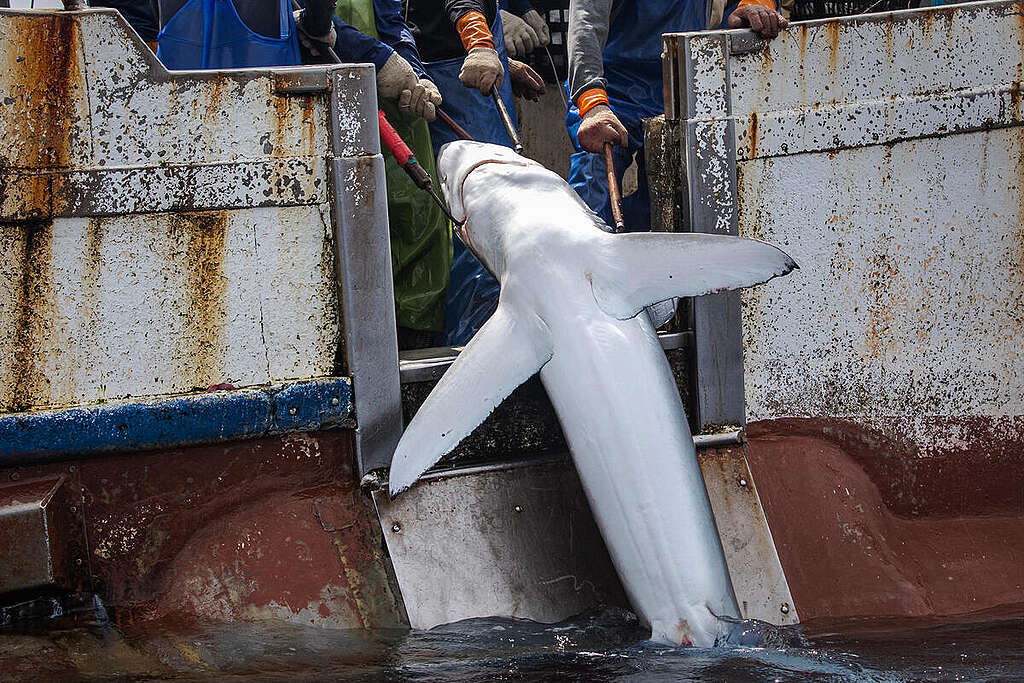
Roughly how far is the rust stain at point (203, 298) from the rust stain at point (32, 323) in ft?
1.30

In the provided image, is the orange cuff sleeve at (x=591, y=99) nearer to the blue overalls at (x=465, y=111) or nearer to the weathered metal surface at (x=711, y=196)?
the weathered metal surface at (x=711, y=196)

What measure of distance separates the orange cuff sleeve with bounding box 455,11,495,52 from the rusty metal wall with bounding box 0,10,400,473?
5.50 feet

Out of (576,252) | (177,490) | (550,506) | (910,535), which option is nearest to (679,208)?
(576,252)

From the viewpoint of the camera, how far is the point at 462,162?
4027mm

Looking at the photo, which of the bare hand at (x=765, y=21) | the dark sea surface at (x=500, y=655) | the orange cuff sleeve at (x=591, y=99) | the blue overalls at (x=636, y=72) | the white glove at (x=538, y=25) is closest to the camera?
the dark sea surface at (x=500, y=655)

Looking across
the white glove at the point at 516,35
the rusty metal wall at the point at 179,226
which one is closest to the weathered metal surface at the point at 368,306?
the rusty metal wall at the point at 179,226

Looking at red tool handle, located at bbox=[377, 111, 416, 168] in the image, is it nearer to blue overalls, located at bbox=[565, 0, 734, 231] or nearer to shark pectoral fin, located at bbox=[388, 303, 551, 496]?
blue overalls, located at bbox=[565, 0, 734, 231]

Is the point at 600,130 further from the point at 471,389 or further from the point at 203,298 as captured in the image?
the point at 203,298

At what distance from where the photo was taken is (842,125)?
3488 millimetres

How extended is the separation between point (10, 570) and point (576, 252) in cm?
201

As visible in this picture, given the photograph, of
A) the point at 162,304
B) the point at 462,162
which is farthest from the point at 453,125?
the point at 162,304

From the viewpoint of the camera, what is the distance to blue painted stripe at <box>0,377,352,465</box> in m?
3.05

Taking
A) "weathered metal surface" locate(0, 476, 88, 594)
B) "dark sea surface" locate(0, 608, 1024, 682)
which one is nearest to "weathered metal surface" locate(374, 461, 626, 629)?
"dark sea surface" locate(0, 608, 1024, 682)

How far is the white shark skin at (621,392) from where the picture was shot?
9.57 feet
